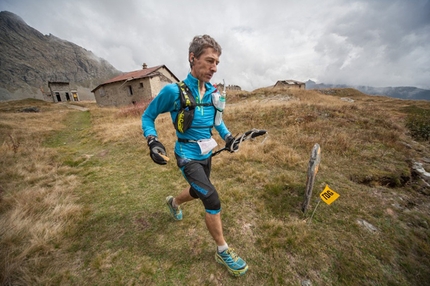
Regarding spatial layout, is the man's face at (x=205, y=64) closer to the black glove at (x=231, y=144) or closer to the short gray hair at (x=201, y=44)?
the short gray hair at (x=201, y=44)

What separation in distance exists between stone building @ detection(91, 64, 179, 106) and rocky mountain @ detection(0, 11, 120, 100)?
119 m

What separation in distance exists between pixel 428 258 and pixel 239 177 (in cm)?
352

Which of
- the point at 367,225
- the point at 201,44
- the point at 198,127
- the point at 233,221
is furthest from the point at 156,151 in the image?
the point at 367,225

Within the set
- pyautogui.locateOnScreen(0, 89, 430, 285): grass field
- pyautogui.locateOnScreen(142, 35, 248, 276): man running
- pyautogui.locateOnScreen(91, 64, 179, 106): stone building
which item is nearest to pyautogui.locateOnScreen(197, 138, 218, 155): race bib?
pyautogui.locateOnScreen(142, 35, 248, 276): man running

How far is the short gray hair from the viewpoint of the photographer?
2.26 metres

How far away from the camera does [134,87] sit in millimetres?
27031

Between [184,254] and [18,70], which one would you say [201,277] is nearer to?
[184,254]

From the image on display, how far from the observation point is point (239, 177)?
4.83 metres

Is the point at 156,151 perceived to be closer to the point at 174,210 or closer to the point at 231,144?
the point at 231,144

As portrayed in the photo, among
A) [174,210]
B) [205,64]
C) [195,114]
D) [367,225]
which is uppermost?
[205,64]

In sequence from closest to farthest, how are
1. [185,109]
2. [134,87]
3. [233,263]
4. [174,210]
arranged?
[185,109] → [233,263] → [174,210] → [134,87]

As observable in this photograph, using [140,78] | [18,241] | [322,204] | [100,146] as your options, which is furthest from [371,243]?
[140,78]

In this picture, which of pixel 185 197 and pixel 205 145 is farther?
pixel 185 197

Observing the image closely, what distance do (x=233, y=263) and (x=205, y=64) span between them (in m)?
2.83
